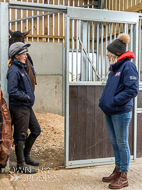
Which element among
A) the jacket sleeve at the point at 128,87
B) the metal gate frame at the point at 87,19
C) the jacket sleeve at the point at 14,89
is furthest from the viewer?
the metal gate frame at the point at 87,19

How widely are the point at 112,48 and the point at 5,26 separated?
1.45 metres

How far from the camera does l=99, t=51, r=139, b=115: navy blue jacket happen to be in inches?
113

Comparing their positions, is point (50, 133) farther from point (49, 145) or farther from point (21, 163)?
point (21, 163)

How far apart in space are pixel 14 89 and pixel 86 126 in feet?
3.96

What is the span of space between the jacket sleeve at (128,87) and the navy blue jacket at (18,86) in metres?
1.20

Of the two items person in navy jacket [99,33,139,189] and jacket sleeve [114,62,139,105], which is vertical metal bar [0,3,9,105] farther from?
jacket sleeve [114,62,139,105]

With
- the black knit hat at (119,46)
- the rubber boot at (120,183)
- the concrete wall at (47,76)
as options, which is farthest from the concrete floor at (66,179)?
the concrete wall at (47,76)

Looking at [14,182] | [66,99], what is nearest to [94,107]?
[66,99]

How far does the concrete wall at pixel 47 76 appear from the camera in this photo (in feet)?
24.5

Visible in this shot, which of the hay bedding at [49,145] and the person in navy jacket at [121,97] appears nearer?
the person in navy jacket at [121,97]

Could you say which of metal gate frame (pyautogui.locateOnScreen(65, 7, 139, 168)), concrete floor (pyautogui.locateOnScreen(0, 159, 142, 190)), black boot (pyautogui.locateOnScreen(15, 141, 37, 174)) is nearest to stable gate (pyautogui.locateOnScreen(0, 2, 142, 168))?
metal gate frame (pyautogui.locateOnScreen(65, 7, 139, 168))

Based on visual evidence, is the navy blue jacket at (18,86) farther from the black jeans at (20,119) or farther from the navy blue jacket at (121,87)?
the navy blue jacket at (121,87)

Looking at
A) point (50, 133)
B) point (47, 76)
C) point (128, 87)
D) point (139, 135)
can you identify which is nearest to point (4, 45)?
point (128, 87)

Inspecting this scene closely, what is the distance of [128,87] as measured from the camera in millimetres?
2873
